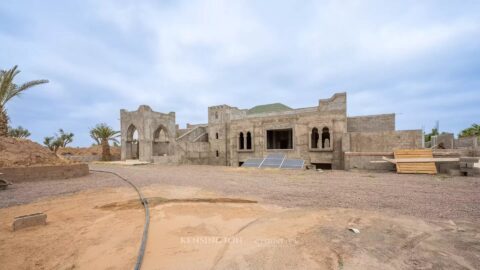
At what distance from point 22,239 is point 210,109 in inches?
996

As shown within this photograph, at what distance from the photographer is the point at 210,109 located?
2856 centimetres

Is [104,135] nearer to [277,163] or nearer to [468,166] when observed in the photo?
[277,163]

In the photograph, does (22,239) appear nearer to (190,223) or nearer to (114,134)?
(190,223)

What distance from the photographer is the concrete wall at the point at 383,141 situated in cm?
1588

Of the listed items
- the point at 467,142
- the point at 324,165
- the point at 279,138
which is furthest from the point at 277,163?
the point at 467,142

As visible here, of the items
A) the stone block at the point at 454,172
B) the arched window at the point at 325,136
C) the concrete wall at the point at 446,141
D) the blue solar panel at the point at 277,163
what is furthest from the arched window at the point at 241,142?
the concrete wall at the point at 446,141

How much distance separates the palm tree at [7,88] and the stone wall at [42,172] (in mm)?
6238

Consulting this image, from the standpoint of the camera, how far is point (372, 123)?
19547 mm

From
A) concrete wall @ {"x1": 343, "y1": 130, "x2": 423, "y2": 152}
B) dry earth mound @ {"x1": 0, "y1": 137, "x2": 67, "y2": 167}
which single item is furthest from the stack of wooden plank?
dry earth mound @ {"x1": 0, "y1": 137, "x2": 67, "y2": 167}

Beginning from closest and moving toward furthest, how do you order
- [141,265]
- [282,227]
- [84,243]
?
[141,265], [84,243], [282,227]

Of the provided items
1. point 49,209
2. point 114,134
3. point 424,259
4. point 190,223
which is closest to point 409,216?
point 424,259

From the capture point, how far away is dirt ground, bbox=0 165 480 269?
10.0ft

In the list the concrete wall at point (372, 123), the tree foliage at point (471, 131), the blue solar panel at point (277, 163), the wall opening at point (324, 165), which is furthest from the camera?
the tree foliage at point (471, 131)

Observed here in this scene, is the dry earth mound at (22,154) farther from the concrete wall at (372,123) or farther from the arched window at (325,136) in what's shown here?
the concrete wall at (372,123)
